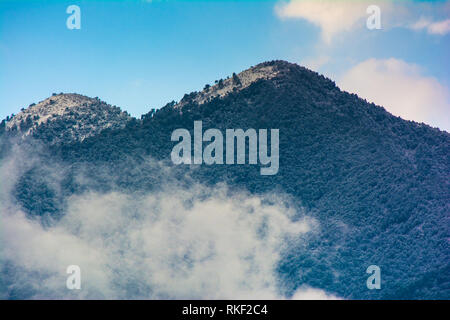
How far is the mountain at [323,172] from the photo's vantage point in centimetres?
6028

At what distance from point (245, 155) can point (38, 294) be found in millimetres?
28504

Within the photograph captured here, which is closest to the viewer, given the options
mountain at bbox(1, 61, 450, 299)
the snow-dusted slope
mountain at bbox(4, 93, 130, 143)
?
mountain at bbox(1, 61, 450, 299)

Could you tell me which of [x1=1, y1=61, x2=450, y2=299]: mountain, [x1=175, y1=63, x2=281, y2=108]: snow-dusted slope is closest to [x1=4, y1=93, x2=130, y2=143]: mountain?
[x1=1, y1=61, x2=450, y2=299]: mountain

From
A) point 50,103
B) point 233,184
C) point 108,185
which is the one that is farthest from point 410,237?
point 50,103

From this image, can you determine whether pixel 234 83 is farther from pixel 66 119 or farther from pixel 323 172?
pixel 66 119

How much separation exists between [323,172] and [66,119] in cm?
3629

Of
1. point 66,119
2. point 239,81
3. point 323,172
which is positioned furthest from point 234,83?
point 66,119

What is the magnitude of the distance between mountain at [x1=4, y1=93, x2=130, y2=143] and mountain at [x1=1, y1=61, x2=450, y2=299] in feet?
5.31

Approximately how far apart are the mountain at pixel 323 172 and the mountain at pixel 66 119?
162 cm

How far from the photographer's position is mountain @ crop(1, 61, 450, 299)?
2373 inches

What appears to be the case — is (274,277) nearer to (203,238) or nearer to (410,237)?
(203,238)

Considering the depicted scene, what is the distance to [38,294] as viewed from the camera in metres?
58.2

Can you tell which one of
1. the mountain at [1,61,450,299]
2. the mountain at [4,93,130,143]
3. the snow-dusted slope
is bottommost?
the mountain at [1,61,450,299]

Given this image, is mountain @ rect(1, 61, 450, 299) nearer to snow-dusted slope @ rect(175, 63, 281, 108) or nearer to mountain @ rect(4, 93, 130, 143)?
snow-dusted slope @ rect(175, 63, 281, 108)
